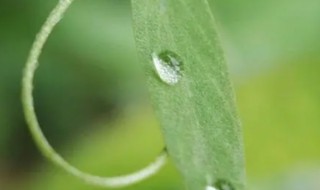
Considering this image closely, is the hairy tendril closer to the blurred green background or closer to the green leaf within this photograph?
the green leaf

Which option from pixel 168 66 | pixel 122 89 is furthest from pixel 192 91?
pixel 122 89

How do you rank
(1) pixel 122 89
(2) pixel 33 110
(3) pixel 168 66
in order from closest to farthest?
(3) pixel 168 66 < (2) pixel 33 110 < (1) pixel 122 89

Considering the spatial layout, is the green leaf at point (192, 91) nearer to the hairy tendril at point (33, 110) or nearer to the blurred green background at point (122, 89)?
the hairy tendril at point (33, 110)

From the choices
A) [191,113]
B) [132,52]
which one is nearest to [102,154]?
[132,52]

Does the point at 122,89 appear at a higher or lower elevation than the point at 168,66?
lower

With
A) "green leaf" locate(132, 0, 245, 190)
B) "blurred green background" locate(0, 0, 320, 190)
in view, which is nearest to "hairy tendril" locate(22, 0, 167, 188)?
"green leaf" locate(132, 0, 245, 190)

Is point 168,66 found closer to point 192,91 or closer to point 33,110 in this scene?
point 192,91
